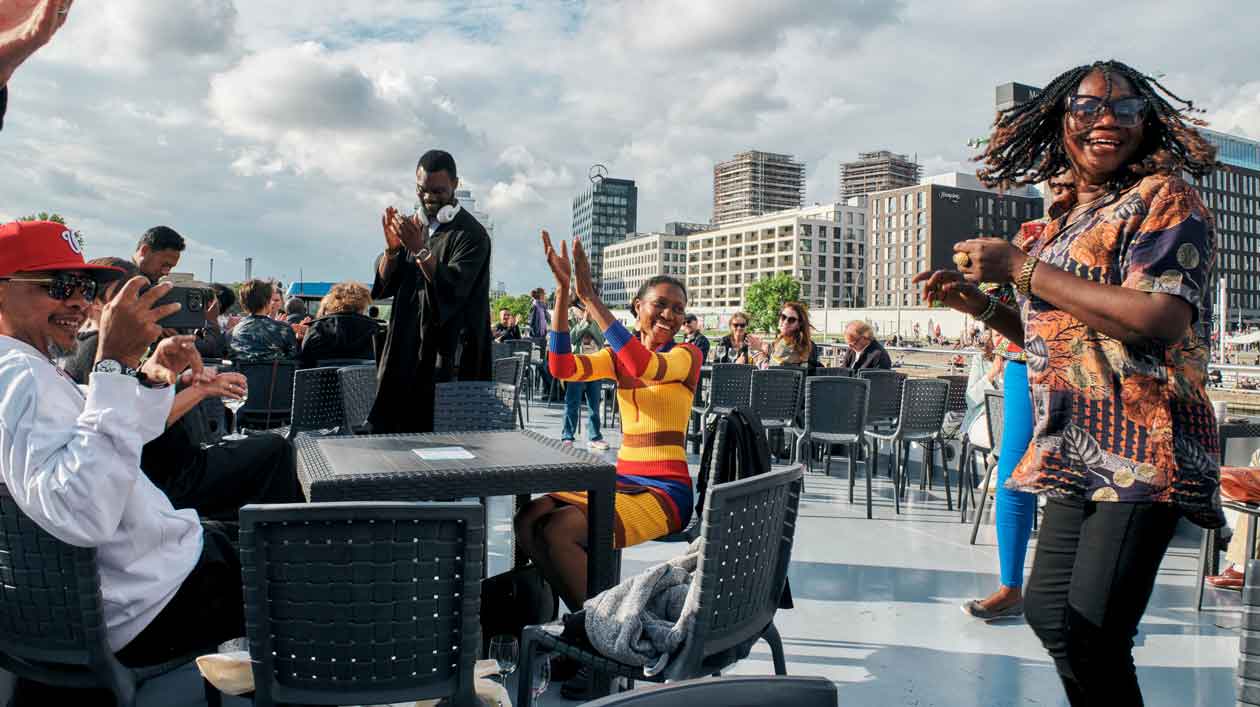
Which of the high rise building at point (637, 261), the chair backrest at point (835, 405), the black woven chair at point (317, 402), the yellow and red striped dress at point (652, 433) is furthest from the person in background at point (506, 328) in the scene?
the high rise building at point (637, 261)

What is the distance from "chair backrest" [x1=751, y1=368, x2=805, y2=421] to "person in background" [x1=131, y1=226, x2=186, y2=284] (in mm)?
4315

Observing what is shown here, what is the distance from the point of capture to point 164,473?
291 cm

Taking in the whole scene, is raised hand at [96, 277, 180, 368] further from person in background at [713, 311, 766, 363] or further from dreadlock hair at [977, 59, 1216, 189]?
person in background at [713, 311, 766, 363]

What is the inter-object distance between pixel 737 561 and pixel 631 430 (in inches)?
50.7

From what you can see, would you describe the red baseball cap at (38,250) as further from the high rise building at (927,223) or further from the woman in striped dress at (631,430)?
the high rise building at (927,223)

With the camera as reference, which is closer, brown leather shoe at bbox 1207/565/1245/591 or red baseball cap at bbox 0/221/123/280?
red baseball cap at bbox 0/221/123/280

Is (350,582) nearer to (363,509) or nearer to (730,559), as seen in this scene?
(363,509)

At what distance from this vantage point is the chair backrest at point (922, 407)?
20.6 feet

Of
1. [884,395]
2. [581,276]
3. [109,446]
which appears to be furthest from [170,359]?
[884,395]

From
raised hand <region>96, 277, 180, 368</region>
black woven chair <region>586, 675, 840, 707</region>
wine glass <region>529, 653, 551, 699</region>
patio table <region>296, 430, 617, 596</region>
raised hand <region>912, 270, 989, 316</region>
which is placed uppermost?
raised hand <region>912, 270, 989, 316</region>

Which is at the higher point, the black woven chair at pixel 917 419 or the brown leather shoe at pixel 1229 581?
the black woven chair at pixel 917 419

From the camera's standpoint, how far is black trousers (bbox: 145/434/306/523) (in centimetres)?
297

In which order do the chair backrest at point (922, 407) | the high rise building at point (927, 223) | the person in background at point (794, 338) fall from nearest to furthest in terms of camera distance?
1. the chair backrest at point (922, 407)
2. the person in background at point (794, 338)
3. the high rise building at point (927, 223)

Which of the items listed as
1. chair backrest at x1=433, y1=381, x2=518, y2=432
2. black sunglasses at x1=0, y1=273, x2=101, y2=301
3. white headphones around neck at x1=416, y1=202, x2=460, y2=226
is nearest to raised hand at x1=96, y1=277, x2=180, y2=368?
black sunglasses at x1=0, y1=273, x2=101, y2=301
